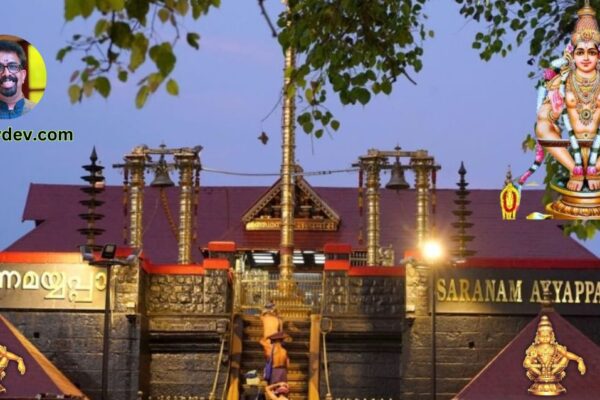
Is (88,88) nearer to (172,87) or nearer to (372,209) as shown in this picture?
(172,87)

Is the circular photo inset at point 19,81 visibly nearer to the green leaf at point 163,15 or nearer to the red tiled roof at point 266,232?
the red tiled roof at point 266,232

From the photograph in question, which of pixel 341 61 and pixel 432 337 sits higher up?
pixel 341 61

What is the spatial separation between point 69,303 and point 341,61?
12.8 meters

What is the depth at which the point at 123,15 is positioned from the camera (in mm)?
9977

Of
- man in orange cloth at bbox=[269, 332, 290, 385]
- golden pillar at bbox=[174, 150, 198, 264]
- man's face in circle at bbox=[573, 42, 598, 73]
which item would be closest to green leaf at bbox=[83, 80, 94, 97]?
man's face in circle at bbox=[573, 42, 598, 73]

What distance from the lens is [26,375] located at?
2489cm

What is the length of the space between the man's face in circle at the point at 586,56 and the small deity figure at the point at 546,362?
6253mm

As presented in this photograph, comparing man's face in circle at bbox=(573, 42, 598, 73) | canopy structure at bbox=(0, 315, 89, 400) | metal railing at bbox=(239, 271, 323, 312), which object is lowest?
canopy structure at bbox=(0, 315, 89, 400)

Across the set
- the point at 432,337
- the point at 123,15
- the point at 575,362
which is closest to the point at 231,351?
the point at 432,337

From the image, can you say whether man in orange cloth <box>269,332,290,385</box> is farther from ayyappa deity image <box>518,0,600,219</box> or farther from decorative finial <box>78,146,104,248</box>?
ayyappa deity image <box>518,0,600,219</box>

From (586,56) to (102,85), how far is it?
12077 mm

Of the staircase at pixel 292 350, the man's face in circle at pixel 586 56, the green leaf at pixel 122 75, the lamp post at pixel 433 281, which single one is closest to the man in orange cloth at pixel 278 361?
the staircase at pixel 292 350

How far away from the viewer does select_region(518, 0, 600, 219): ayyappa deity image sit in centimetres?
2000

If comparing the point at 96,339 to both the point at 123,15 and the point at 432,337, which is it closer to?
the point at 432,337
